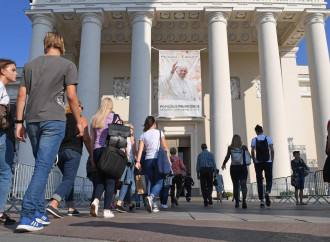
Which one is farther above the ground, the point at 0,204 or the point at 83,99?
the point at 83,99

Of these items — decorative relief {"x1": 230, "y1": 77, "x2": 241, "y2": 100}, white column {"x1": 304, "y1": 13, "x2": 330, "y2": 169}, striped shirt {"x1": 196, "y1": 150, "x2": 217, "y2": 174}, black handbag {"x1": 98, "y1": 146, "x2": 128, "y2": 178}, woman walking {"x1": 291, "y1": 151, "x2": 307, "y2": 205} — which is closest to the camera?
black handbag {"x1": 98, "y1": 146, "x2": 128, "y2": 178}

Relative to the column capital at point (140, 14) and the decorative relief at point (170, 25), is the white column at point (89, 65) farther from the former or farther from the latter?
the decorative relief at point (170, 25)

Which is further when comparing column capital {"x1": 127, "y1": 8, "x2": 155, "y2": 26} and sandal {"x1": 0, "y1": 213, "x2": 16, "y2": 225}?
column capital {"x1": 127, "y1": 8, "x2": 155, "y2": 26}

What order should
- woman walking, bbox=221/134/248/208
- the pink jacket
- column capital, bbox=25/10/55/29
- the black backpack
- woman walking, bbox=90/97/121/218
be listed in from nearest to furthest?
woman walking, bbox=90/97/121/218 → woman walking, bbox=221/134/248/208 → the black backpack → the pink jacket → column capital, bbox=25/10/55/29

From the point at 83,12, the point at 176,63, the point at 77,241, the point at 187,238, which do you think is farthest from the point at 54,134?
the point at 83,12

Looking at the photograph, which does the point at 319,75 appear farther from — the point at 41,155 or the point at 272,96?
the point at 41,155

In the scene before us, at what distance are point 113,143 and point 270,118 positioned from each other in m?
11.9

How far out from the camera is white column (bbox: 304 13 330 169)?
1503 centimetres

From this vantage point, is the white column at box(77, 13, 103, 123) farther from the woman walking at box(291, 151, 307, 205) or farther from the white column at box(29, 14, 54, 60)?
the woman walking at box(291, 151, 307, 205)

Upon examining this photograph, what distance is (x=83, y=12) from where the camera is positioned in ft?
53.3

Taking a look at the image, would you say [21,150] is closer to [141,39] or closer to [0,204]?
[141,39]

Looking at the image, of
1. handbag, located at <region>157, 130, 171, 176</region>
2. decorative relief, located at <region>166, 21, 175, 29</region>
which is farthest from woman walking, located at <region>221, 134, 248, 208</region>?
decorative relief, located at <region>166, 21, 175, 29</region>

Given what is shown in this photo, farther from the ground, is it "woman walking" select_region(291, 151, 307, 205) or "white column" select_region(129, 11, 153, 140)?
"white column" select_region(129, 11, 153, 140)

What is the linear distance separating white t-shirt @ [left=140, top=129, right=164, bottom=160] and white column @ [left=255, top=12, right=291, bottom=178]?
10.0 meters
